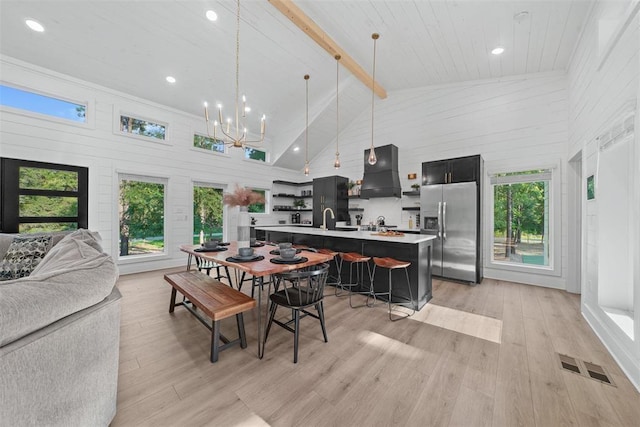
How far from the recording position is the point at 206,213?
245 inches

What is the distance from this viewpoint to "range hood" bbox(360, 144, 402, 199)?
18.5ft

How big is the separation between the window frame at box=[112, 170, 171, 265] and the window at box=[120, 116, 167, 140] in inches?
33.7

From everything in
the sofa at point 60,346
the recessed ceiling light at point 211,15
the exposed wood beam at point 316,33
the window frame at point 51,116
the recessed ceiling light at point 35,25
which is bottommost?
the sofa at point 60,346

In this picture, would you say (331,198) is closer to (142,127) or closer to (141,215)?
(141,215)

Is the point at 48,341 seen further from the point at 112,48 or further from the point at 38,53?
the point at 38,53

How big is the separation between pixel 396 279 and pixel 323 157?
16.6 ft

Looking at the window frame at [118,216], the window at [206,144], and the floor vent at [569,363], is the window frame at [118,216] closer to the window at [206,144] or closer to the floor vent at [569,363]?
the window at [206,144]

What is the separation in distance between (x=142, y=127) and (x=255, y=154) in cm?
278

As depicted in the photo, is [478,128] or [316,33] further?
[478,128]

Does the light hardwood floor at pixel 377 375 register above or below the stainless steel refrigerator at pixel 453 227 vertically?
below

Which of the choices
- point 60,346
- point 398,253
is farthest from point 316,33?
point 60,346

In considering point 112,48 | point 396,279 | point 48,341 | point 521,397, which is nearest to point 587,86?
point 396,279

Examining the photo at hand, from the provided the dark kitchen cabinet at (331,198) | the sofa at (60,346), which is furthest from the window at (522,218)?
the sofa at (60,346)

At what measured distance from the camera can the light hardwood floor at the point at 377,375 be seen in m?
1.54
